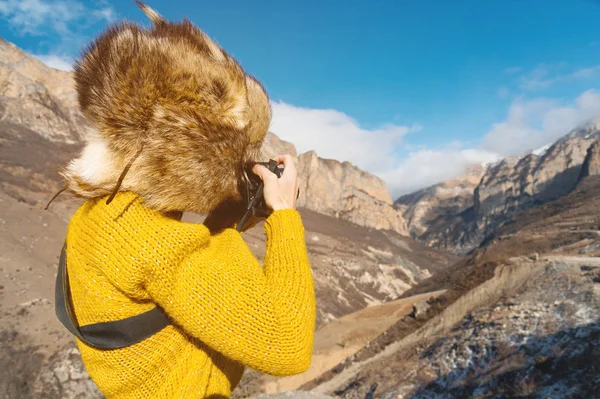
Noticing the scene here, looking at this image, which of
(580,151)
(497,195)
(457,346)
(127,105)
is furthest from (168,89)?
(497,195)

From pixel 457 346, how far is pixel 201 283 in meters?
Answer: 7.89

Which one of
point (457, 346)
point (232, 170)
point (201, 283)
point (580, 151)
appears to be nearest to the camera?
point (201, 283)

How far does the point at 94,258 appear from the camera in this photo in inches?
39.4

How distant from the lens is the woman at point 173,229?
3.20 feet

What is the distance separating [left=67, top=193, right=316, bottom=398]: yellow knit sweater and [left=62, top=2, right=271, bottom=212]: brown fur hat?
95 millimetres

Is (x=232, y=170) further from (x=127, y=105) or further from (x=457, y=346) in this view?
(x=457, y=346)

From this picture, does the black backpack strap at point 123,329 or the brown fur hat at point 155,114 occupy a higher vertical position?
the brown fur hat at point 155,114

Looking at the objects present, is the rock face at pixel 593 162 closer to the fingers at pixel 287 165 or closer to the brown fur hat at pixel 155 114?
the fingers at pixel 287 165

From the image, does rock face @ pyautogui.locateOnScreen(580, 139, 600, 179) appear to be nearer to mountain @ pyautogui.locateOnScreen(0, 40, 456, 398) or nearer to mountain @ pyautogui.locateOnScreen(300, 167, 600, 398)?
mountain @ pyautogui.locateOnScreen(0, 40, 456, 398)

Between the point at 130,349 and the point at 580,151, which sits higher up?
the point at 580,151

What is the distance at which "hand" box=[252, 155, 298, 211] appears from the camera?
122 cm

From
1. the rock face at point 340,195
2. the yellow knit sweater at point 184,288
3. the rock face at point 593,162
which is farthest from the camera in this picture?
the rock face at point 340,195

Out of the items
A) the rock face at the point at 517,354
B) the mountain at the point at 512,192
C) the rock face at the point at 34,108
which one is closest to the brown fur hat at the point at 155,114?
the rock face at the point at 517,354

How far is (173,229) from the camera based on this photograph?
3.26 ft
